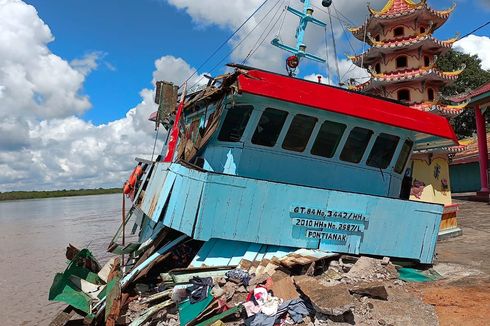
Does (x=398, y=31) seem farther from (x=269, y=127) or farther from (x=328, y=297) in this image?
(x=328, y=297)

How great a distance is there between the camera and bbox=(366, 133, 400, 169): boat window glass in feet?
25.3

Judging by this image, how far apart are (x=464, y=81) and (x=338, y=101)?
37.3 metres

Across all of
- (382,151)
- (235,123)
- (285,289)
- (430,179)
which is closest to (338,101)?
(382,151)

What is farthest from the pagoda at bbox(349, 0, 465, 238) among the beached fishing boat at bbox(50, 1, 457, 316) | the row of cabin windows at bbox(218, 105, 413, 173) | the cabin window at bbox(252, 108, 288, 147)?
the cabin window at bbox(252, 108, 288, 147)

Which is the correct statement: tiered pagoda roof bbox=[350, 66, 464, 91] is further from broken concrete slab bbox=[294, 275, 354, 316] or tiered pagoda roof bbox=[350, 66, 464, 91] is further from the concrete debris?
broken concrete slab bbox=[294, 275, 354, 316]

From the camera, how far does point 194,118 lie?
27.4 ft

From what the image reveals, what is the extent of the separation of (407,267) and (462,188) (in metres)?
26.1

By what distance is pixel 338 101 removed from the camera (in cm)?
683

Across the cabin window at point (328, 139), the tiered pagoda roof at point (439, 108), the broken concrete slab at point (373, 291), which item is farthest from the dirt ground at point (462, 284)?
the tiered pagoda roof at point (439, 108)

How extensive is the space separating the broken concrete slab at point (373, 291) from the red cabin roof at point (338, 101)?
2.94 m

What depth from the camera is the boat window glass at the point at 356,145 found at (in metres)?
7.38

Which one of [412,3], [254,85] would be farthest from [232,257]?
[412,3]

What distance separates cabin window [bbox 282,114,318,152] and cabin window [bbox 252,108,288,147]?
21 centimetres

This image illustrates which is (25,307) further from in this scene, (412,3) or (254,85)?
(412,3)
